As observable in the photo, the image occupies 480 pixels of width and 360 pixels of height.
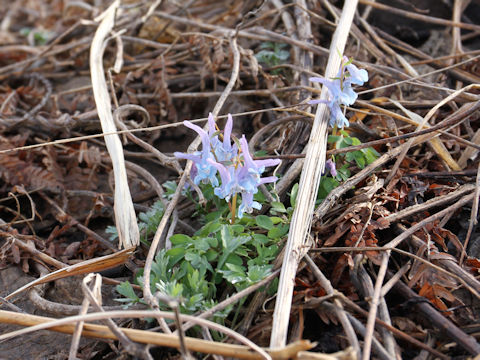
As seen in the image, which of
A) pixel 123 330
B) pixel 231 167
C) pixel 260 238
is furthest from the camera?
pixel 260 238

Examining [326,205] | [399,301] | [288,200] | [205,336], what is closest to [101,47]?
[288,200]

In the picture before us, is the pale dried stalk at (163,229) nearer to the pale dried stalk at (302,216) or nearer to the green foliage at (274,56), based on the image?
the green foliage at (274,56)

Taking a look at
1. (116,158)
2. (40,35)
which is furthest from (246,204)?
(40,35)

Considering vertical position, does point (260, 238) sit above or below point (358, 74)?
below

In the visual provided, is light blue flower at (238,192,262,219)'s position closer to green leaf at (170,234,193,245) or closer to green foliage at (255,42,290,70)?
green leaf at (170,234,193,245)

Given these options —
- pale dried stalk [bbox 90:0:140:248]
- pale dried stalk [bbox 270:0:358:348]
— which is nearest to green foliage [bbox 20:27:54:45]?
pale dried stalk [bbox 90:0:140:248]

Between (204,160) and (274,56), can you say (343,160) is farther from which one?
(274,56)
